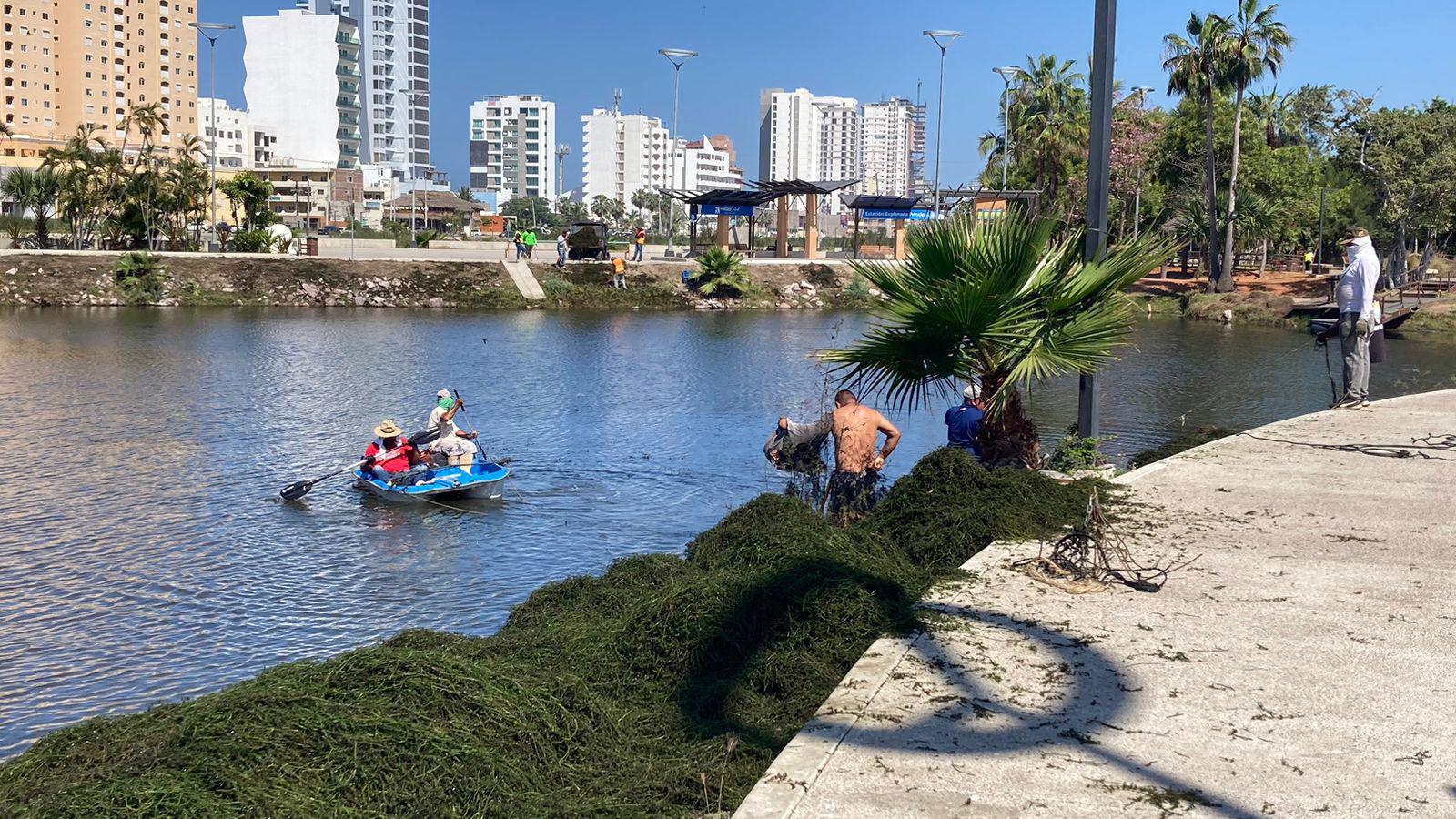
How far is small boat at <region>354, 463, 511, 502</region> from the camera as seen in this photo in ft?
52.9

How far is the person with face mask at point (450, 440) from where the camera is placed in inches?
658

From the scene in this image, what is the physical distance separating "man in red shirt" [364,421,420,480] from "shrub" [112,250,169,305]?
35.3m

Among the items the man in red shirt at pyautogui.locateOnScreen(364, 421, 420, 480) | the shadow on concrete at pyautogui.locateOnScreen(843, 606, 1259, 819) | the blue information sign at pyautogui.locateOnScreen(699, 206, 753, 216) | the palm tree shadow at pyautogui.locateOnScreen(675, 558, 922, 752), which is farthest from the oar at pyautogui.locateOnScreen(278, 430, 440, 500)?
the blue information sign at pyautogui.locateOnScreen(699, 206, 753, 216)

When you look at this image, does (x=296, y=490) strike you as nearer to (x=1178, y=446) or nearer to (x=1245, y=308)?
(x=1178, y=446)

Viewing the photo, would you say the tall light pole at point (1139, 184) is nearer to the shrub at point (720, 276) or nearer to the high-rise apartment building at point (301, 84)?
the shrub at point (720, 276)

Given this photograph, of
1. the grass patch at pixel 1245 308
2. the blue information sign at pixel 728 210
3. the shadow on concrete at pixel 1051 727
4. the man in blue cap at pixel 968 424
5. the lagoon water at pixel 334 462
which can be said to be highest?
the blue information sign at pixel 728 210

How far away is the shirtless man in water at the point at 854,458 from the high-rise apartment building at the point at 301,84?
159 metres

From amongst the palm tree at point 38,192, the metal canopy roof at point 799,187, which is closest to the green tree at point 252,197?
the palm tree at point 38,192

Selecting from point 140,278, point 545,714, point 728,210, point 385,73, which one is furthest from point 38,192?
point 385,73

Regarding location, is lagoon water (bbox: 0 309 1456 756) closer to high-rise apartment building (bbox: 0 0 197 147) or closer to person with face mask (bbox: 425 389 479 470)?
person with face mask (bbox: 425 389 479 470)

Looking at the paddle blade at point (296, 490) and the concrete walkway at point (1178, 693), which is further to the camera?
the paddle blade at point (296, 490)

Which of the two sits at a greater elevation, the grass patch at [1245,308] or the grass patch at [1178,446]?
the grass patch at [1245,308]

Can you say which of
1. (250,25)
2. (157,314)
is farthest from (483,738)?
(250,25)

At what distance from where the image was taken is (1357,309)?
1659 centimetres
